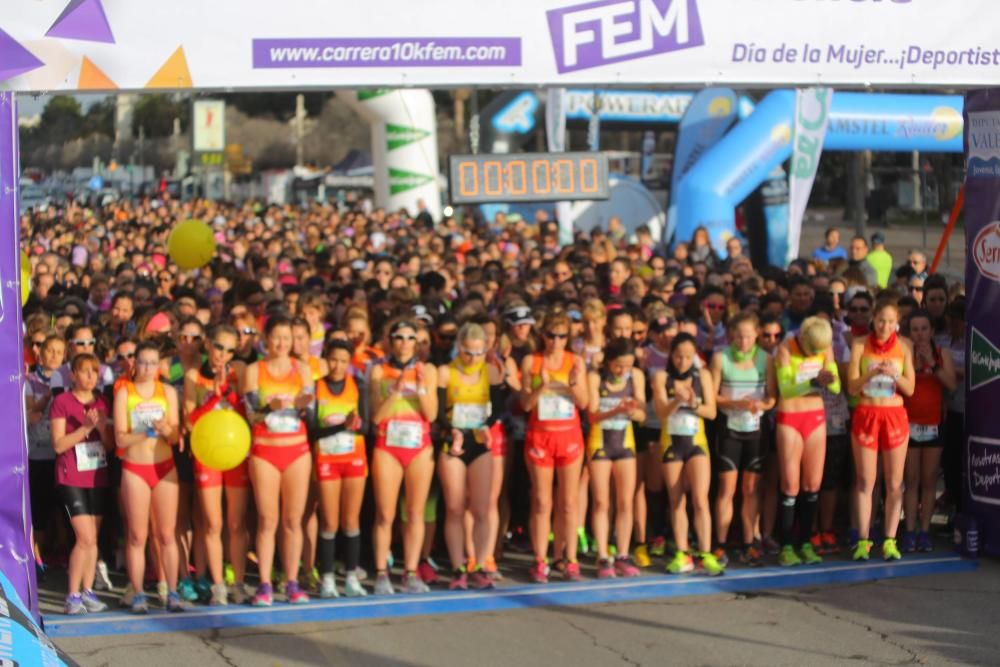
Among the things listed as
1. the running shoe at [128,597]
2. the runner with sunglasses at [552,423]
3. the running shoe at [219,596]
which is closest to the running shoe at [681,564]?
the runner with sunglasses at [552,423]

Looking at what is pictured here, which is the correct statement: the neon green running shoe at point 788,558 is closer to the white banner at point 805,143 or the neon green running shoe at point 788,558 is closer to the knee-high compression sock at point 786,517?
the knee-high compression sock at point 786,517

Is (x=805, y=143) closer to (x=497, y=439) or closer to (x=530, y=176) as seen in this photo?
(x=530, y=176)

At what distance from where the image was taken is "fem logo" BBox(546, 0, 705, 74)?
7.89 metres

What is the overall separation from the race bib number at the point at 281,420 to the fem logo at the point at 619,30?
2.41m

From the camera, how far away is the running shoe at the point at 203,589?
328 inches

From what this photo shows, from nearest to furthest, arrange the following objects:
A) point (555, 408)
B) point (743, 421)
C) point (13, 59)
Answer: point (13, 59), point (555, 408), point (743, 421)

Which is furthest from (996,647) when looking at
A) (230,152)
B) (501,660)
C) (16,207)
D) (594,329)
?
(230,152)

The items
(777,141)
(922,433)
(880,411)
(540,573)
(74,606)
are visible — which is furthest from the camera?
(777,141)

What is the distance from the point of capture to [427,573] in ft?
28.7

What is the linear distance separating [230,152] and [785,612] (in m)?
48.7

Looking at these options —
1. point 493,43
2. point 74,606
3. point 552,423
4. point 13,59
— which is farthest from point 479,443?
point 13,59

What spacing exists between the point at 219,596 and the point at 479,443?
5.65 ft

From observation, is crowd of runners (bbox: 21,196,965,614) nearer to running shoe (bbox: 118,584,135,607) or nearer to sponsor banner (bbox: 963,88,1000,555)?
running shoe (bbox: 118,584,135,607)

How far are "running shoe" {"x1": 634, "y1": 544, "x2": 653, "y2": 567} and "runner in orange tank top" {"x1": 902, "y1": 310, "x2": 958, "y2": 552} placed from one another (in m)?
1.69
